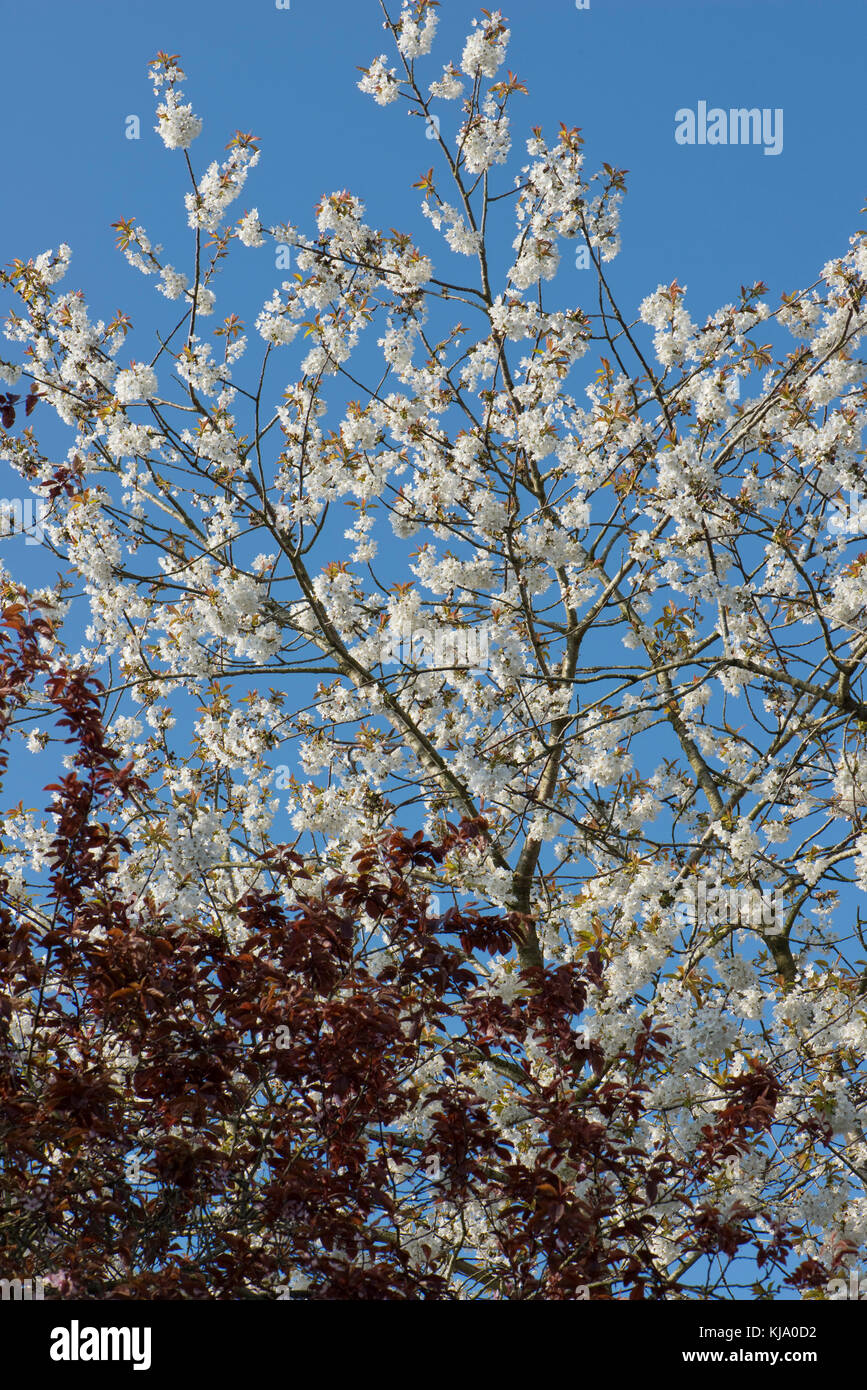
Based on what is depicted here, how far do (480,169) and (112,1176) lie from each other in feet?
19.2

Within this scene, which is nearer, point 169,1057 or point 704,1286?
point 169,1057

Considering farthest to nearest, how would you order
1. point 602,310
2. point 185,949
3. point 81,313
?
point 81,313 < point 602,310 < point 185,949

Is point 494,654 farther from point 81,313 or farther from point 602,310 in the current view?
point 81,313

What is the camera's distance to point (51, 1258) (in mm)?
3766

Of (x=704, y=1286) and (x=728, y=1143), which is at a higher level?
(x=728, y=1143)

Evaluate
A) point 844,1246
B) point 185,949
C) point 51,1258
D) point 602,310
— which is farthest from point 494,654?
point 51,1258

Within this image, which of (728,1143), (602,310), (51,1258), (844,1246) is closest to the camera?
(51,1258)

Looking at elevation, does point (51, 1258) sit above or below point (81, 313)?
below

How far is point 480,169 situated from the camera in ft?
23.0

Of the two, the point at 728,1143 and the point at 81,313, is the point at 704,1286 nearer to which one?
the point at 728,1143

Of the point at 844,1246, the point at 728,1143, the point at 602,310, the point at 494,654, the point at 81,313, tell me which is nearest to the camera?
the point at 728,1143
